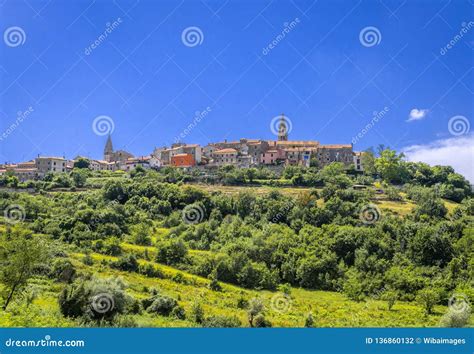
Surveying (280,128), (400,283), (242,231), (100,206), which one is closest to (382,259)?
(400,283)

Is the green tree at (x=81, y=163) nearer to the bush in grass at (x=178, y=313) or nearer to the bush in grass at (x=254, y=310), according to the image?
the bush in grass at (x=178, y=313)

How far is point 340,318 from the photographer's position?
81.7ft

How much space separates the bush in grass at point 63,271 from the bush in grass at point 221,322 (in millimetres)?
10347

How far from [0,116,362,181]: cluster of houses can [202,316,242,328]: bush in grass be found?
49.4 m

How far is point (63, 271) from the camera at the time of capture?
2802 cm

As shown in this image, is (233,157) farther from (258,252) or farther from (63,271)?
(63,271)

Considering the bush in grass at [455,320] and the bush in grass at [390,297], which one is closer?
the bush in grass at [455,320]

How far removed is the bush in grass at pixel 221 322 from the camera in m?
20.2

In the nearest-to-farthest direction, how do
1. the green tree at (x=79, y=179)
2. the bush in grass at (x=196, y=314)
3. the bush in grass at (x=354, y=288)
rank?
the bush in grass at (x=196, y=314), the bush in grass at (x=354, y=288), the green tree at (x=79, y=179)

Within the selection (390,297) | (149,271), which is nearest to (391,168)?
(390,297)

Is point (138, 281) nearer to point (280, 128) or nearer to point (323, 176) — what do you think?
point (323, 176)

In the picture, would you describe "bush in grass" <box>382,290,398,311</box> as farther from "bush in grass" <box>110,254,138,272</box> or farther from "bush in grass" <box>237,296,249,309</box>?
"bush in grass" <box>110,254,138,272</box>

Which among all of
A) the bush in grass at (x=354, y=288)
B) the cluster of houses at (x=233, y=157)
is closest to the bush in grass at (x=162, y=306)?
the bush in grass at (x=354, y=288)

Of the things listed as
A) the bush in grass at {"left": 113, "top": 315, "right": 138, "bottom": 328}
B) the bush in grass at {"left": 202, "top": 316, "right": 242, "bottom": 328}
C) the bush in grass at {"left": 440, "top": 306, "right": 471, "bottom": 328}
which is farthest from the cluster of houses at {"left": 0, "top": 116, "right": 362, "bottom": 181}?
the bush in grass at {"left": 113, "top": 315, "right": 138, "bottom": 328}
